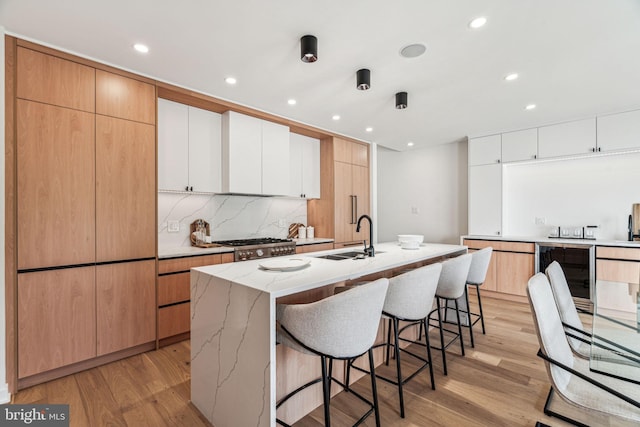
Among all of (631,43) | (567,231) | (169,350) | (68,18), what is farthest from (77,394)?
(567,231)

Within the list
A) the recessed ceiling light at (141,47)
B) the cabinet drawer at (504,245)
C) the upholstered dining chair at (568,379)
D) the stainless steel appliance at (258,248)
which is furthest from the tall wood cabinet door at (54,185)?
the cabinet drawer at (504,245)

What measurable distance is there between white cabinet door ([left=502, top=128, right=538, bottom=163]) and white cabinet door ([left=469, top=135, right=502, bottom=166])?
79 millimetres

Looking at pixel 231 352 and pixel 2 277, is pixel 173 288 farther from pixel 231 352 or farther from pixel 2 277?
pixel 231 352

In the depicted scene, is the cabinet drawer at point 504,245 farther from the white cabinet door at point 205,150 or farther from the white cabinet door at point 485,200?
the white cabinet door at point 205,150

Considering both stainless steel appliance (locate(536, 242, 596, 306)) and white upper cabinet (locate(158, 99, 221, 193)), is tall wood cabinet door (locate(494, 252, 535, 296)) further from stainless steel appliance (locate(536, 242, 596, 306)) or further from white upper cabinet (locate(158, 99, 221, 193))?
white upper cabinet (locate(158, 99, 221, 193))

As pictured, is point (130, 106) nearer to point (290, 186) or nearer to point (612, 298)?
point (290, 186)

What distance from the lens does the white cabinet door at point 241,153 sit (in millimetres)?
3447

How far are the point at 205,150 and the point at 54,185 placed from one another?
4.84 feet

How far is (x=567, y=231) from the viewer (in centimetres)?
406

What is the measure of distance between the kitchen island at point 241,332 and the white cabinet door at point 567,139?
346 cm

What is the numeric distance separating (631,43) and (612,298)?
6.20ft

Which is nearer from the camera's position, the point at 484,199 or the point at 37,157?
the point at 37,157

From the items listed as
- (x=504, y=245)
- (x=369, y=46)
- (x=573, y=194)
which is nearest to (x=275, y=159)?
(x=369, y=46)

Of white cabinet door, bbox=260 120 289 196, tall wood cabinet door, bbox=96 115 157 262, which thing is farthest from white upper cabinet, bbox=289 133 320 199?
tall wood cabinet door, bbox=96 115 157 262
